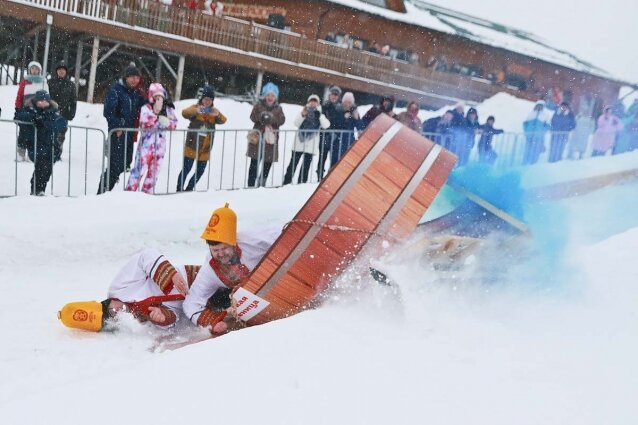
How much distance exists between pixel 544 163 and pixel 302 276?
9.12m

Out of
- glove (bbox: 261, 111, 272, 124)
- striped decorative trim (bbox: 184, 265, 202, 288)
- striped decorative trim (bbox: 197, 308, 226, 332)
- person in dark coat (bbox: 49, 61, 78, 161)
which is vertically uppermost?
glove (bbox: 261, 111, 272, 124)

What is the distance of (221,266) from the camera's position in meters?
4.71

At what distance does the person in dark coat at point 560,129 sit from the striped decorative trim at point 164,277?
949 centimetres

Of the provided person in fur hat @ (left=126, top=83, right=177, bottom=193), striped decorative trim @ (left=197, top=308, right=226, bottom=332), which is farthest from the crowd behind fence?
striped decorative trim @ (left=197, top=308, right=226, bottom=332)

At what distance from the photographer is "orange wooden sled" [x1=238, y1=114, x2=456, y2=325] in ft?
14.0

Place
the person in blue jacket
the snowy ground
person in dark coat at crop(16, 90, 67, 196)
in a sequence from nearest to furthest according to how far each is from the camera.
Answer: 1. the snowy ground
2. person in dark coat at crop(16, 90, 67, 196)
3. the person in blue jacket

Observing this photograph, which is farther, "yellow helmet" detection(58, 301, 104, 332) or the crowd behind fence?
the crowd behind fence

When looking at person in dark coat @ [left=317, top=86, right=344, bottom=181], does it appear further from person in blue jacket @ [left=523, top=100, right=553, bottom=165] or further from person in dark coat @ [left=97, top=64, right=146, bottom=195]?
person in blue jacket @ [left=523, top=100, right=553, bottom=165]

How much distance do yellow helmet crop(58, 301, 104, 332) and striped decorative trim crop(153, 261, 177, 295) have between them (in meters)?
0.43

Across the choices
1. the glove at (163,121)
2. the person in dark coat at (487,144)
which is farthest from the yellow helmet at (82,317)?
the person in dark coat at (487,144)

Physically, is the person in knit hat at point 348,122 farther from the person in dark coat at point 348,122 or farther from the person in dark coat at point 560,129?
Result: the person in dark coat at point 560,129

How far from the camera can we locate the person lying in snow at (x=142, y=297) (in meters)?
4.66

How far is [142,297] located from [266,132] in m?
4.11

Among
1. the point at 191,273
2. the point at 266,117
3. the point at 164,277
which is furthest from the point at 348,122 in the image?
the point at 164,277
